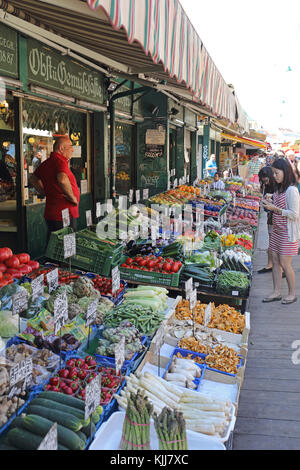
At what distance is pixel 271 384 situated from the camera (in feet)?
13.4

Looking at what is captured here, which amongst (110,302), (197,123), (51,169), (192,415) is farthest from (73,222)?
(197,123)

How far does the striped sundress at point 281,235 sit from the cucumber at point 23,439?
4795mm

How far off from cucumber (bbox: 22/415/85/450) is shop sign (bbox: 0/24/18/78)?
12.9ft

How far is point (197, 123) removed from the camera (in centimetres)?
1773

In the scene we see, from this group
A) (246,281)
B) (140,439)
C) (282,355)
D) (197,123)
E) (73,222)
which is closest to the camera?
(140,439)

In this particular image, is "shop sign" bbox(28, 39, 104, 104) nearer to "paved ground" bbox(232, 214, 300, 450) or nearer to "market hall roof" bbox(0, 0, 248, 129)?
"market hall roof" bbox(0, 0, 248, 129)

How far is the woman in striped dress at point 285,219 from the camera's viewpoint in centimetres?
600

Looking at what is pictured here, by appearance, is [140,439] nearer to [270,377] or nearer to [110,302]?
[110,302]

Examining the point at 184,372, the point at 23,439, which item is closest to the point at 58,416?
the point at 23,439

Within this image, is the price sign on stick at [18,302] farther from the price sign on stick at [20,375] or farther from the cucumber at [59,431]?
the cucumber at [59,431]

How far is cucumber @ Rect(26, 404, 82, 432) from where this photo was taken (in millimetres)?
2293

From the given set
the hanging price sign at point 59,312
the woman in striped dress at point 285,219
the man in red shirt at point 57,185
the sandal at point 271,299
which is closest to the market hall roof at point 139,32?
the man in red shirt at point 57,185

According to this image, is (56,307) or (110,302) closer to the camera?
(56,307)
